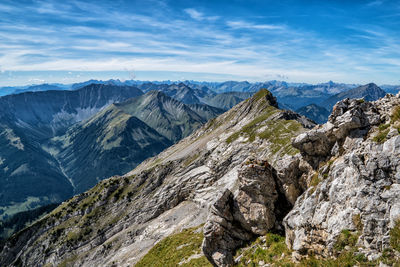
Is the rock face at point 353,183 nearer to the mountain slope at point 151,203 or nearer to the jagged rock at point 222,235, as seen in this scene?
the jagged rock at point 222,235

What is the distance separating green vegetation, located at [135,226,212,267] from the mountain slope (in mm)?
15071

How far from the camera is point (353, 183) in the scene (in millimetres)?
20312

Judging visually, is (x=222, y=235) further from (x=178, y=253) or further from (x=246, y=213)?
(x=178, y=253)

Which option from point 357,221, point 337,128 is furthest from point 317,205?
point 337,128

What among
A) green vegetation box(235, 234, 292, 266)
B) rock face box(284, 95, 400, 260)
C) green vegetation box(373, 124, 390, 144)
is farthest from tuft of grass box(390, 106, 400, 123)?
green vegetation box(235, 234, 292, 266)

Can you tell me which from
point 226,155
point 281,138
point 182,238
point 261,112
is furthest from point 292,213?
point 261,112

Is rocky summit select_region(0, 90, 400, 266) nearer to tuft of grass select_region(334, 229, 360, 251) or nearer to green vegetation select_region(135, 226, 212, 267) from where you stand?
tuft of grass select_region(334, 229, 360, 251)

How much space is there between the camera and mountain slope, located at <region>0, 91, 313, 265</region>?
78.6 m

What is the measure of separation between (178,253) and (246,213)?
20623mm

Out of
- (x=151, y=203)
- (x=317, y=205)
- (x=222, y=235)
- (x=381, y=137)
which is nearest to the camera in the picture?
(x=381, y=137)

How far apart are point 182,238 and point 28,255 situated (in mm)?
113302

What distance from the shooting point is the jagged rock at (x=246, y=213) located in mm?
29859

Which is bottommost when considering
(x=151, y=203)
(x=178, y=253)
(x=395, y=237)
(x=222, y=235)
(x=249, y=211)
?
(x=151, y=203)

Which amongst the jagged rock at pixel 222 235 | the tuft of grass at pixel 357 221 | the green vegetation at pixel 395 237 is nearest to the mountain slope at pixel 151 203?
the jagged rock at pixel 222 235
